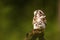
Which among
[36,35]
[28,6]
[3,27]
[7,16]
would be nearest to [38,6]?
[28,6]

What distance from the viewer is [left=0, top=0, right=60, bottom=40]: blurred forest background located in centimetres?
386

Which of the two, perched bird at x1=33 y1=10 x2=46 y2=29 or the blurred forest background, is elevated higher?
the blurred forest background

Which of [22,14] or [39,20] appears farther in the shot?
[22,14]

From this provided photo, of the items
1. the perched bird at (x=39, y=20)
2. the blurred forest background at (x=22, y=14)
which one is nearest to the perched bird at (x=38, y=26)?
the perched bird at (x=39, y=20)

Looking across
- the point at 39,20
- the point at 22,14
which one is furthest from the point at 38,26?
the point at 22,14

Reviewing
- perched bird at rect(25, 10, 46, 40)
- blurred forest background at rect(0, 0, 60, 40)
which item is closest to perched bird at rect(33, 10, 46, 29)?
perched bird at rect(25, 10, 46, 40)

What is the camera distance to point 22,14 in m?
4.66

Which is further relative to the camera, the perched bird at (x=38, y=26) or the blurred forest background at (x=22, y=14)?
the blurred forest background at (x=22, y=14)

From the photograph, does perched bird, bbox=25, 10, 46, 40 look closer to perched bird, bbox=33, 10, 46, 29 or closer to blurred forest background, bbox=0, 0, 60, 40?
perched bird, bbox=33, 10, 46, 29

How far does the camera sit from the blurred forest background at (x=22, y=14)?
386 cm

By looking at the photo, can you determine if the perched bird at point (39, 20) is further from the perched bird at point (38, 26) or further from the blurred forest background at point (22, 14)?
the blurred forest background at point (22, 14)

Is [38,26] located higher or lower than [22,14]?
lower

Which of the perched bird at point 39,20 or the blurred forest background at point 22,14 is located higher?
the blurred forest background at point 22,14

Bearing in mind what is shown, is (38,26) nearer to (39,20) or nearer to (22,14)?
(39,20)
